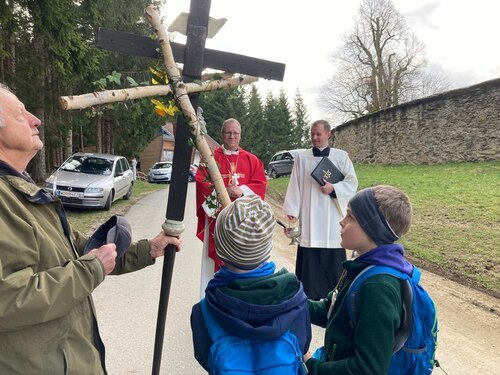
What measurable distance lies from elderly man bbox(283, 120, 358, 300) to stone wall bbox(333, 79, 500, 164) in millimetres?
12363

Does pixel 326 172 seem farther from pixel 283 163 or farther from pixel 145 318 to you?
pixel 283 163

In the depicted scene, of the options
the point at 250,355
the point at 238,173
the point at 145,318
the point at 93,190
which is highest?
the point at 238,173

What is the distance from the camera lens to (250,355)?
1.42 meters

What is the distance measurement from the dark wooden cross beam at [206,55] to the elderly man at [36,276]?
649mm

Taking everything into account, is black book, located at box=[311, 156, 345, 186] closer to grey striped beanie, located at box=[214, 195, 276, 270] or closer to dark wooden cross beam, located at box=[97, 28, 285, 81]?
dark wooden cross beam, located at box=[97, 28, 285, 81]

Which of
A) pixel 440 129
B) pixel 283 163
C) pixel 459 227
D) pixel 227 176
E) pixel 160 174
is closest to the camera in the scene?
pixel 227 176

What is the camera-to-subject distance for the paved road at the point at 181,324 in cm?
326

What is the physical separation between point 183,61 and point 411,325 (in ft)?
5.40

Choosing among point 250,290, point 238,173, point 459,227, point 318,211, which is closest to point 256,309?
point 250,290

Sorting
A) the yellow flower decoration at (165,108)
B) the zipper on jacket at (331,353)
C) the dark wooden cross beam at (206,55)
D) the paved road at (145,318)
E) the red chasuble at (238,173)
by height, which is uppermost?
the dark wooden cross beam at (206,55)

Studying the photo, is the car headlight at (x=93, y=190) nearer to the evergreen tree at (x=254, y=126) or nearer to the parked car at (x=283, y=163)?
the parked car at (x=283, y=163)

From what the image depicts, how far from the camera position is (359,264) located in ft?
5.67

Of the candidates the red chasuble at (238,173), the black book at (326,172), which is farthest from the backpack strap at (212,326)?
the black book at (326,172)

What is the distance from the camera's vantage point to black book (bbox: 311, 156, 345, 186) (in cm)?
434
